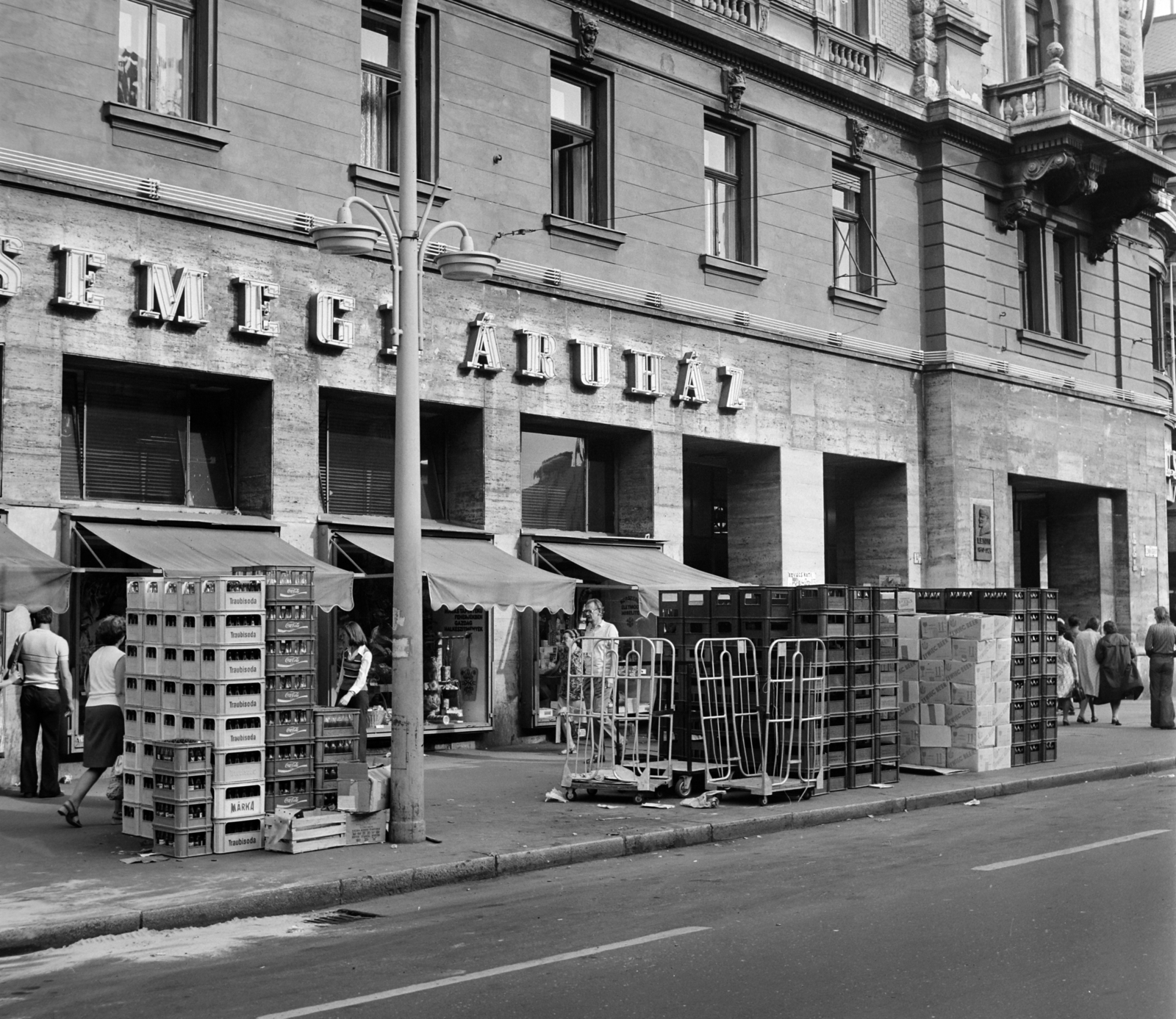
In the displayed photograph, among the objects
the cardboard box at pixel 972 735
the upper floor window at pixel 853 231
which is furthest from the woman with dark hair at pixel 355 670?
the upper floor window at pixel 853 231

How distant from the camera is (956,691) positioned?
16812 mm

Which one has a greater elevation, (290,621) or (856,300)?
(856,300)

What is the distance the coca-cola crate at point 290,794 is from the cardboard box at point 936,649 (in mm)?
7988

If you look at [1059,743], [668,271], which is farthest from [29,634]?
[1059,743]

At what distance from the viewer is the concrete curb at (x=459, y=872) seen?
885cm

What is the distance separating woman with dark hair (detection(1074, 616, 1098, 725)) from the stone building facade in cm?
318

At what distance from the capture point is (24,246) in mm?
15078

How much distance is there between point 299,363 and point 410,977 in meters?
11.2

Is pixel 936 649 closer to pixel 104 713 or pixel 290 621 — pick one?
pixel 290 621

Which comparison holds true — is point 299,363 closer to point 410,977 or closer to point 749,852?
point 749,852

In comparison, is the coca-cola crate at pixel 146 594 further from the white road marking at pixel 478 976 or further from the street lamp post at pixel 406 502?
the white road marking at pixel 478 976

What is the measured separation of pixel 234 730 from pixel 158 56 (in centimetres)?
917

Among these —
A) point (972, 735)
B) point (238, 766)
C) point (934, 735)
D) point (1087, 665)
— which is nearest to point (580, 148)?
point (934, 735)

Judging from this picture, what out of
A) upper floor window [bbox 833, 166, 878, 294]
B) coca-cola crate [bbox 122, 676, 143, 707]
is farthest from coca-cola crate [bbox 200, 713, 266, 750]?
upper floor window [bbox 833, 166, 878, 294]
